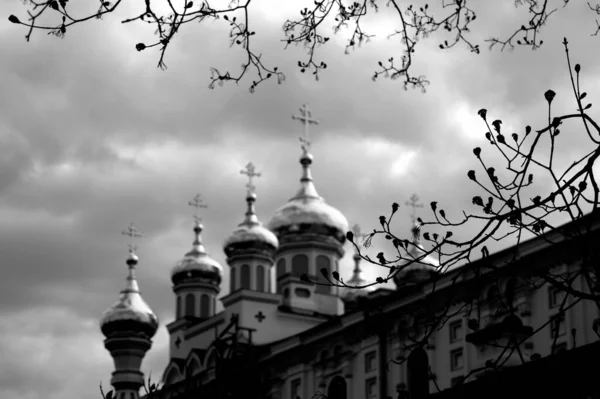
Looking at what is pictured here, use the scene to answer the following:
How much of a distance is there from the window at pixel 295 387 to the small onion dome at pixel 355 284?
9.74 metres

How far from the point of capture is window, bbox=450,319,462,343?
33906 millimetres

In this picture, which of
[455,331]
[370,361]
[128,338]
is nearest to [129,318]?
[128,338]

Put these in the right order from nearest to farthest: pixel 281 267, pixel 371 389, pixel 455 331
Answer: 1. pixel 455 331
2. pixel 371 389
3. pixel 281 267

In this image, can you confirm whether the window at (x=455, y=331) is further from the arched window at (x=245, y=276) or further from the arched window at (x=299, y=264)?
the arched window at (x=299, y=264)

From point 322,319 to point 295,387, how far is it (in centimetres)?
959

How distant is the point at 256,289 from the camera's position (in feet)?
164

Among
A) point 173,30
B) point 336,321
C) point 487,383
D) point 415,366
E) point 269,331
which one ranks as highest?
point 269,331

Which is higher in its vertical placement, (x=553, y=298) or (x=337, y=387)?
(x=337, y=387)

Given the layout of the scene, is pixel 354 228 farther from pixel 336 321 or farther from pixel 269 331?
pixel 336 321

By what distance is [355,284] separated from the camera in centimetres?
5359

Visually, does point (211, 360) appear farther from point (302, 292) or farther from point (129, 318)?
point (129, 318)

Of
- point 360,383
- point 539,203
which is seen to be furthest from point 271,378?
point 539,203

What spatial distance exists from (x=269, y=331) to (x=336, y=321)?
10056 mm

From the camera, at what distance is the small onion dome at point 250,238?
165 feet
